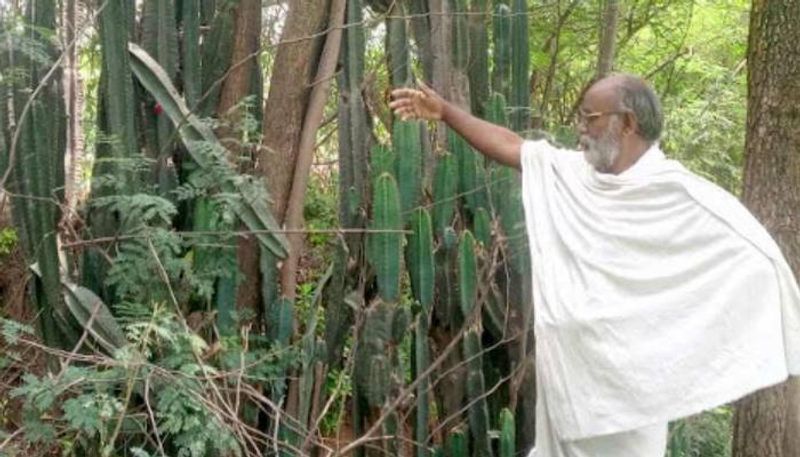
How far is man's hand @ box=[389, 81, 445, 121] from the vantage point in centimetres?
364

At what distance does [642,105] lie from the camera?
324 centimetres

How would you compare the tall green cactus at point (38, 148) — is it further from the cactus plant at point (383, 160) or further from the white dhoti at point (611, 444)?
the white dhoti at point (611, 444)

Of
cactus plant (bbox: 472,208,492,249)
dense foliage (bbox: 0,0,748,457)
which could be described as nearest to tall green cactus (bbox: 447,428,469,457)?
dense foliage (bbox: 0,0,748,457)

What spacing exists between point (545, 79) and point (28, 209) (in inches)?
203

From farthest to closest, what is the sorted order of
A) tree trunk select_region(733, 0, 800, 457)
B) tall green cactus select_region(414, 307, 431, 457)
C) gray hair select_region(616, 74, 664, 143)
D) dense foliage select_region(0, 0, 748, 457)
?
tall green cactus select_region(414, 307, 431, 457), tree trunk select_region(733, 0, 800, 457), dense foliage select_region(0, 0, 748, 457), gray hair select_region(616, 74, 664, 143)

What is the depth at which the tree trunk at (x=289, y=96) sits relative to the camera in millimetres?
4777

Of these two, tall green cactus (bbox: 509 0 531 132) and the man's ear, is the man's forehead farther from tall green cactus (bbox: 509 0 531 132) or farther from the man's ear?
tall green cactus (bbox: 509 0 531 132)

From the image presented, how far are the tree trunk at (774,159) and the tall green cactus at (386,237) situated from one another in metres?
1.57

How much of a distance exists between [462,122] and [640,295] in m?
0.98

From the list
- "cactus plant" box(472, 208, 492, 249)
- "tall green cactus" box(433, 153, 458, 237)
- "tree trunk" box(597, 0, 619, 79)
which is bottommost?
"cactus plant" box(472, 208, 492, 249)

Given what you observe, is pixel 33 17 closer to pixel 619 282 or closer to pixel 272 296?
pixel 272 296

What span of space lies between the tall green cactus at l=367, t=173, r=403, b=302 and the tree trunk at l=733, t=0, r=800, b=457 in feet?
5.15

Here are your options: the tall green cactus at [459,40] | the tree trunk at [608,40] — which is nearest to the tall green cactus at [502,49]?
the tall green cactus at [459,40]

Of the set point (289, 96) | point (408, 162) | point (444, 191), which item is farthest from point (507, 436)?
point (289, 96)
